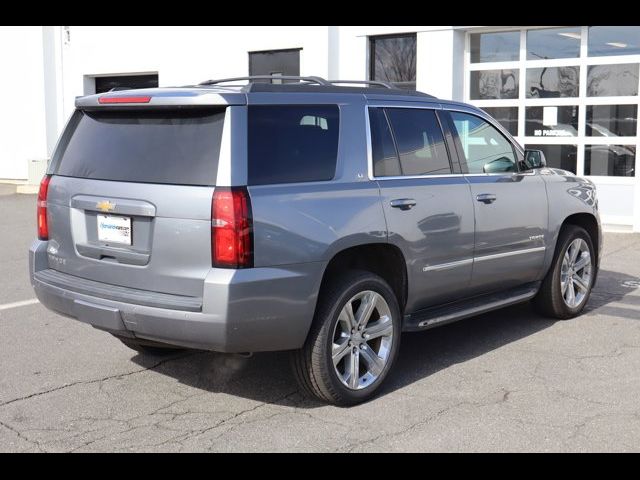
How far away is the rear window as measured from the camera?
4.51m

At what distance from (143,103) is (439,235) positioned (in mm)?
2103

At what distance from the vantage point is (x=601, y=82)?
12.4 metres

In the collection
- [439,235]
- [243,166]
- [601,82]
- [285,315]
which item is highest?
[601,82]

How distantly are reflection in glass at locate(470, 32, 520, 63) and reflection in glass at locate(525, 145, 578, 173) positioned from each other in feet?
5.04

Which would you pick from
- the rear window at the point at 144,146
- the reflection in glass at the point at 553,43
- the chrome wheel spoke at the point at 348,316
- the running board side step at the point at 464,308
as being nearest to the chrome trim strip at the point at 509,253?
the running board side step at the point at 464,308

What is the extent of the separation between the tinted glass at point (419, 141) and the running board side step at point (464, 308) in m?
0.94

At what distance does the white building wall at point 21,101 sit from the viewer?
741 inches

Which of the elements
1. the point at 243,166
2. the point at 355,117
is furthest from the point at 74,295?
the point at 355,117

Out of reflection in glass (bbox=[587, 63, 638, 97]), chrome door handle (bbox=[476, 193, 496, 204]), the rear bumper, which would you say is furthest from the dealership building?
the rear bumper

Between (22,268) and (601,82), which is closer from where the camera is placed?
(22,268)

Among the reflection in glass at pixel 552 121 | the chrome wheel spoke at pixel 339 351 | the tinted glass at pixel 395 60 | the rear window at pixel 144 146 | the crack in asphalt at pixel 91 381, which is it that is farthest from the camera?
the tinted glass at pixel 395 60

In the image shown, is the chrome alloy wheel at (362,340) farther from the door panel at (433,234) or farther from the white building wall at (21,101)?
the white building wall at (21,101)
